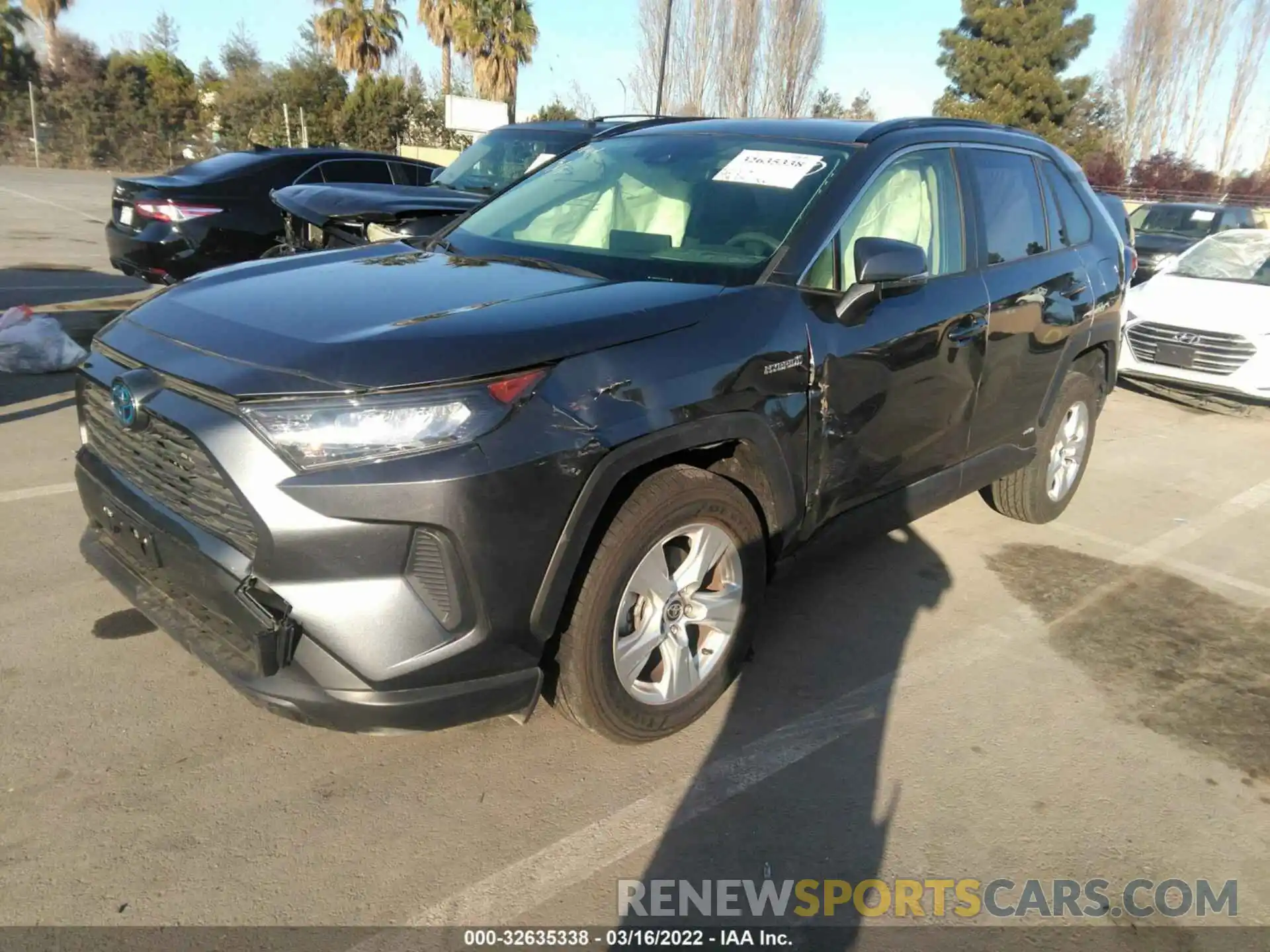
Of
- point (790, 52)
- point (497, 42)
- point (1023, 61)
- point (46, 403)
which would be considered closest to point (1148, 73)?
point (1023, 61)

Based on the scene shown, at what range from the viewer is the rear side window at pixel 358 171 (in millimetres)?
9789

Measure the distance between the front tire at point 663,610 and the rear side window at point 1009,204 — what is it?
1.99 m

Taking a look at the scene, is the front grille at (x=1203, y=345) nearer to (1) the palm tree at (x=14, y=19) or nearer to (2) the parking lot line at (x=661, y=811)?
(2) the parking lot line at (x=661, y=811)

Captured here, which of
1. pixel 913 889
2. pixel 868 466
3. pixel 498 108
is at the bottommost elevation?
pixel 913 889

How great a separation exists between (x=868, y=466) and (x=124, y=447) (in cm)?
244

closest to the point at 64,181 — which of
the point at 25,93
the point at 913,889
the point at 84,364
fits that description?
the point at 25,93

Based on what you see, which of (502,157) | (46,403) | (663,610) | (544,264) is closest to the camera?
(663,610)

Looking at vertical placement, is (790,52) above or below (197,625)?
above

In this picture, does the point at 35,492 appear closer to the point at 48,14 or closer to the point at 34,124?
the point at 34,124

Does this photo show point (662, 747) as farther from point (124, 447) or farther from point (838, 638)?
point (124, 447)

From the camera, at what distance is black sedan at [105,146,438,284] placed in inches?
337

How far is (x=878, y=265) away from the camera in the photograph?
3172mm

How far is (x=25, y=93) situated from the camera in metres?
34.6

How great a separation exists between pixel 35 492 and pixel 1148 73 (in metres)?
50.7
